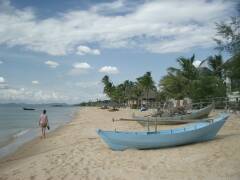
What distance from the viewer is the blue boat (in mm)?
11977

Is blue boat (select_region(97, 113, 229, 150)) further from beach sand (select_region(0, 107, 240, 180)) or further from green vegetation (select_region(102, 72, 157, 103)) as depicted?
green vegetation (select_region(102, 72, 157, 103))

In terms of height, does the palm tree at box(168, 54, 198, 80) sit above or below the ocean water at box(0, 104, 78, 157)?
above

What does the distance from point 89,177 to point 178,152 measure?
11.6ft

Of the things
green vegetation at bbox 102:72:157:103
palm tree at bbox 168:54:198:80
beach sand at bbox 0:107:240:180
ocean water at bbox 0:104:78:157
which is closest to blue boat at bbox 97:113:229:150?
beach sand at bbox 0:107:240:180

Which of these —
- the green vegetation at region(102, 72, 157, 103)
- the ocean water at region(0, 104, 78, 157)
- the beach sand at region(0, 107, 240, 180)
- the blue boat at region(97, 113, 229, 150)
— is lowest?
the ocean water at region(0, 104, 78, 157)

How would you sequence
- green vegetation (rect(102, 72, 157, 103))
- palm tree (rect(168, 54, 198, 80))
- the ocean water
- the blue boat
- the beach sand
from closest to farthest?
the beach sand, the blue boat, the ocean water, palm tree (rect(168, 54, 198, 80)), green vegetation (rect(102, 72, 157, 103))

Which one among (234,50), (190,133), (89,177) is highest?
(234,50)

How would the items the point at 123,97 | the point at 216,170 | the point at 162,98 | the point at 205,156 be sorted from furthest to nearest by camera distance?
1. the point at 123,97
2. the point at 162,98
3. the point at 205,156
4. the point at 216,170

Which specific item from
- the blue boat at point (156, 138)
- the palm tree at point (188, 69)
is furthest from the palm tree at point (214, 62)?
the blue boat at point (156, 138)

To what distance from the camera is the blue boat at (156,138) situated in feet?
39.3

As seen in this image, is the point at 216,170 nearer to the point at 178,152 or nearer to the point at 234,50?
the point at 178,152

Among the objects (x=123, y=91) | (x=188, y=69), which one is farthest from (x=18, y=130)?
(x=123, y=91)

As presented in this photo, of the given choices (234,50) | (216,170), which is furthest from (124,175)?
(234,50)

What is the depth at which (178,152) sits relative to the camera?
11.1 metres
